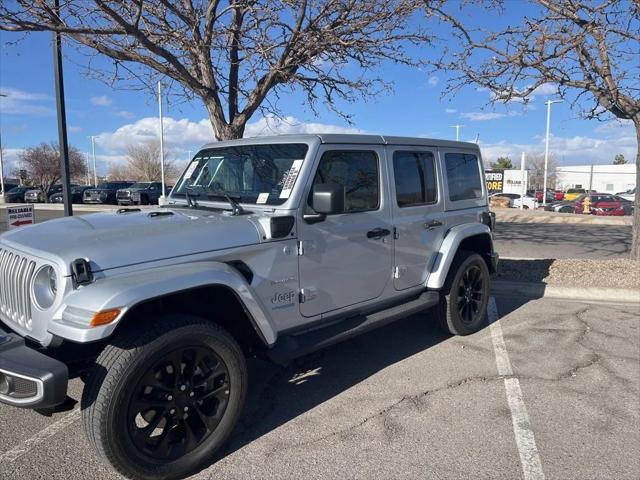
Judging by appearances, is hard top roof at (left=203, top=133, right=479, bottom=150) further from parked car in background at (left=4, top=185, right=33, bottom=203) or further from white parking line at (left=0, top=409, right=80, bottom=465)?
parked car in background at (left=4, top=185, right=33, bottom=203)

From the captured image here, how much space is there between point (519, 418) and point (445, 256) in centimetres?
169

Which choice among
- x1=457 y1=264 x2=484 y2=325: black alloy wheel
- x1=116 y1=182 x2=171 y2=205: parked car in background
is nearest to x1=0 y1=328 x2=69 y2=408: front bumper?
x1=457 y1=264 x2=484 y2=325: black alloy wheel

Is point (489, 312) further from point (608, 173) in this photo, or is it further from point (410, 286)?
point (608, 173)

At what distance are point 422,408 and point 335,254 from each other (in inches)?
50.3

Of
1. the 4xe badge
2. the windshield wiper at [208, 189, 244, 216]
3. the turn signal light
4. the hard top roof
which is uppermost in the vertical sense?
the hard top roof

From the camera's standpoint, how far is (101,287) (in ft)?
8.30

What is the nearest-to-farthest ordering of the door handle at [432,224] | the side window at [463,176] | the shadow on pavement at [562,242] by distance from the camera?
the door handle at [432,224]
the side window at [463,176]
the shadow on pavement at [562,242]

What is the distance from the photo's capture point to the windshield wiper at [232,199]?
140 inches

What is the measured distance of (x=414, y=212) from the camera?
452 centimetres

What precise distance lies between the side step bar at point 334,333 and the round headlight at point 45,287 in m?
1.32

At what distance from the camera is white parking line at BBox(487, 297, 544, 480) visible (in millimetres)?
2932

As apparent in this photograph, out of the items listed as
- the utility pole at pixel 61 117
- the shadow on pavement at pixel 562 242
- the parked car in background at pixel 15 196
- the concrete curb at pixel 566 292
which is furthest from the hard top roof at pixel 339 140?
the parked car in background at pixel 15 196

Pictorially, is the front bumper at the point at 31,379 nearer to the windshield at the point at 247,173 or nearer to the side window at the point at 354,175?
the windshield at the point at 247,173

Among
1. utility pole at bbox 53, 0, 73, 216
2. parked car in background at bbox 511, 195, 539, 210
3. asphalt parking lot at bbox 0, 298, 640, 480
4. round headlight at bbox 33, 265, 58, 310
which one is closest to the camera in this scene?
round headlight at bbox 33, 265, 58, 310
